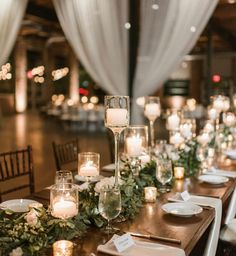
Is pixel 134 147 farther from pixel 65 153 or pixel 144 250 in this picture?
pixel 65 153

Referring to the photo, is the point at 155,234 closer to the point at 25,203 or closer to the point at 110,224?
the point at 110,224

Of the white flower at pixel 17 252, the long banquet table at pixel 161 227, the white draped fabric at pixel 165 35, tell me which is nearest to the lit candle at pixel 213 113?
the white draped fabric at pixel 165 35

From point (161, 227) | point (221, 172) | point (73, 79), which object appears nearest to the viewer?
point (161, 227)

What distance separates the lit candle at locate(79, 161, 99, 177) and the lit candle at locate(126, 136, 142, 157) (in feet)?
0.94

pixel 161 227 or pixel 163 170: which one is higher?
pixel 163 170

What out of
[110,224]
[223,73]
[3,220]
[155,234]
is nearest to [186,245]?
[155,234]

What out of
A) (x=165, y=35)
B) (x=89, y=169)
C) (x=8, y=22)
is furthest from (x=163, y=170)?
(x=8, y=22)

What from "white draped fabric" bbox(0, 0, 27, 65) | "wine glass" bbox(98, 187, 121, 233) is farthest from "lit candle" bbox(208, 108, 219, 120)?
"wine glass" bbox(98, 187, 121, 233)

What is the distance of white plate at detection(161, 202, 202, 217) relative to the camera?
1.79 meters

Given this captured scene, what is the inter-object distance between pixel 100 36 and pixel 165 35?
0.75 meters

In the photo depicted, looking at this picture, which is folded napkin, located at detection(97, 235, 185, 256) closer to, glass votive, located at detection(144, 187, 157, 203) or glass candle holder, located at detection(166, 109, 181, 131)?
glass votive, located at detection(144, 187, 157, 203)

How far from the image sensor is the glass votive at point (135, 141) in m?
2.23

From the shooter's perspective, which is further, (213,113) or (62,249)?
(213,113)

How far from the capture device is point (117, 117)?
6.05 feet
